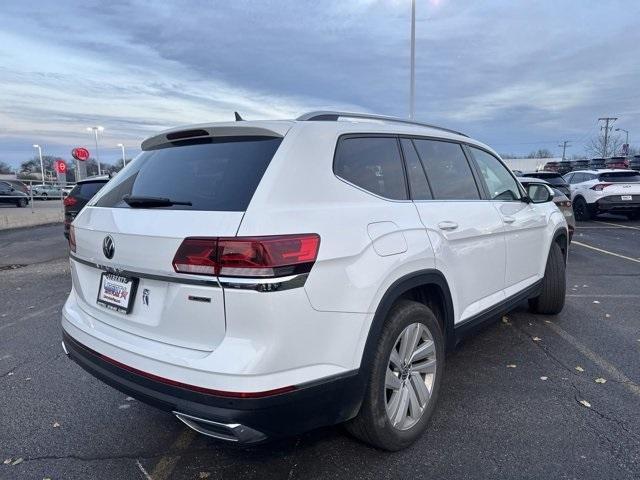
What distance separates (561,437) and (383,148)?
2.06 m

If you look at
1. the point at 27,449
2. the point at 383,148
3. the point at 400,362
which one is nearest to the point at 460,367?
the point at 400,362

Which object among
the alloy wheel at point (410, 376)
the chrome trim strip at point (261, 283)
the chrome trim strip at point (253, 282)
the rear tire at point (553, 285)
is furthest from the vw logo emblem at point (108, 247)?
the rear tire at point (553, 285)

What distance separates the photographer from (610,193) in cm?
1471

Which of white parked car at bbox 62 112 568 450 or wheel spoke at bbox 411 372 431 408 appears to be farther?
wheel spoke at bbox 411 372 431 408

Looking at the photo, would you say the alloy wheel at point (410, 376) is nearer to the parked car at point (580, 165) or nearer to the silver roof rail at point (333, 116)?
the silver roof rail at point (333, 116)

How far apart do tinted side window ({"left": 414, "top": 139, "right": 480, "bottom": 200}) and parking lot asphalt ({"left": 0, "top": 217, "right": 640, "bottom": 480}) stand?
1446mm

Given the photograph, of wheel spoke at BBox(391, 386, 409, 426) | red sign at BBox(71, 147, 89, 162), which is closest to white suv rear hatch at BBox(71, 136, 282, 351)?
wheel spoke at BBox(391, 386, 409, 426)

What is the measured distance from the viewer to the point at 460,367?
3.95 m

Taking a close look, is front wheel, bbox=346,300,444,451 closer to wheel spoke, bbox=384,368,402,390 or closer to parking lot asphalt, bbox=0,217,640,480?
wheel spoke, bbox=384,368,402,390

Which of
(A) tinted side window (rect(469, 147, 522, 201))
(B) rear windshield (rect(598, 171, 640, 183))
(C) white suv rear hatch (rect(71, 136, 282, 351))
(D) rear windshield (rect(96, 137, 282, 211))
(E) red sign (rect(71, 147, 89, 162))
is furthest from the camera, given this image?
(E) red sign (rect(71, 147, 89, 162))

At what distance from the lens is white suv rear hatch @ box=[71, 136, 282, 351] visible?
215cm

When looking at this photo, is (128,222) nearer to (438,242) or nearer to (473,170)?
(438,242)

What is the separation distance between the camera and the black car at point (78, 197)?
9578 millimetres

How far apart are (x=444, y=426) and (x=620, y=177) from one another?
1492 centimetres
